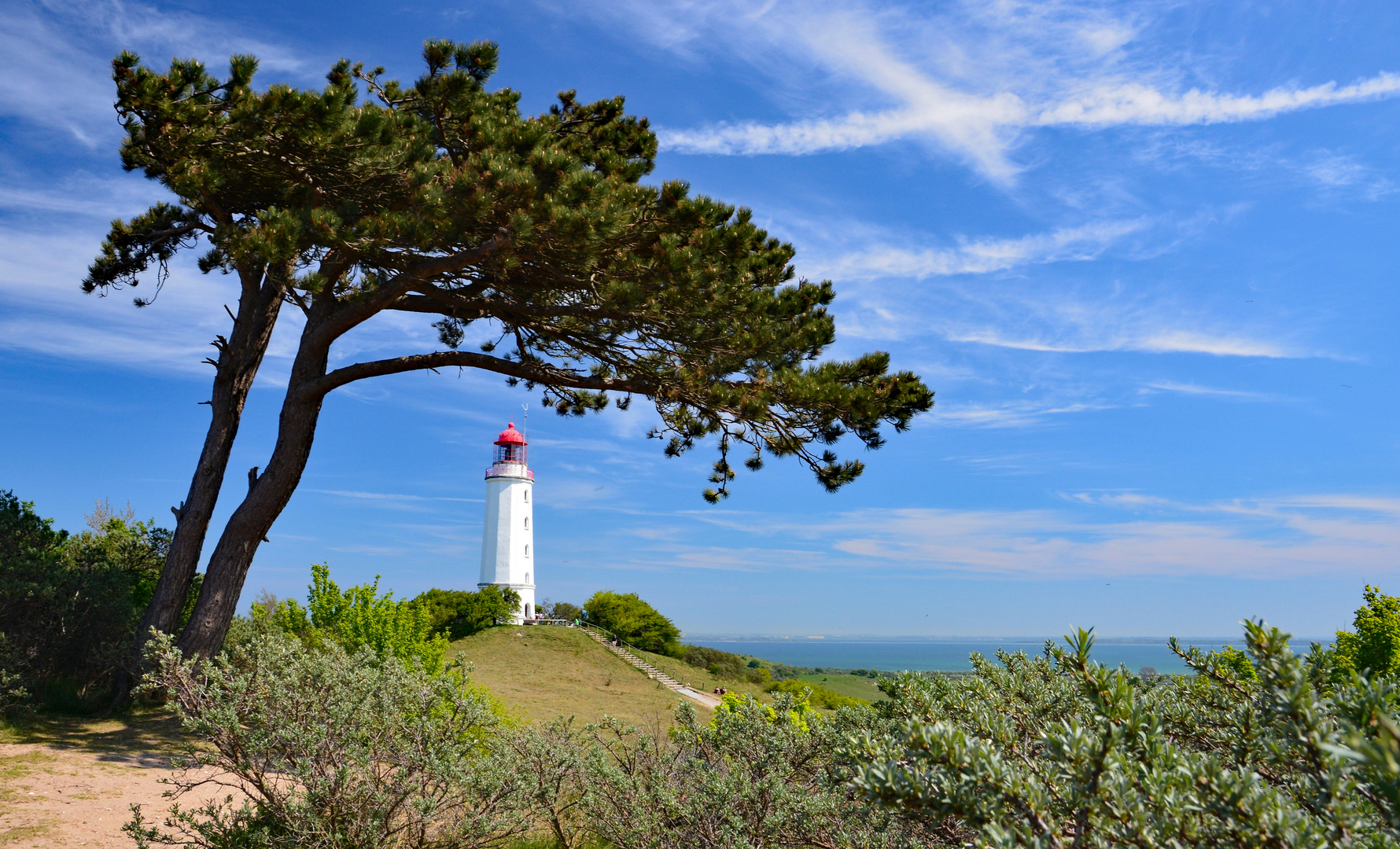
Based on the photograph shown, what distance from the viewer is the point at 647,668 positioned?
90.0ft

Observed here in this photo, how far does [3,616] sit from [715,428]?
Result: 10.7m

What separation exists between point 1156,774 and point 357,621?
12.6m

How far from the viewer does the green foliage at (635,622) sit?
3350 cm

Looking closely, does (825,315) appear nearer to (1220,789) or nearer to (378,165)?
(378,165)

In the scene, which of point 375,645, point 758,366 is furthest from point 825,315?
point 375,645

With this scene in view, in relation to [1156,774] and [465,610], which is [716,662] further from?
[1156,774]

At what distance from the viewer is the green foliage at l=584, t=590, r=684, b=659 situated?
3350 centimetres

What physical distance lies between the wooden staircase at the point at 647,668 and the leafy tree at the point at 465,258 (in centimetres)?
1515

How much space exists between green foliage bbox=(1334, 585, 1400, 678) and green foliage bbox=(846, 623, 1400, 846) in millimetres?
13784

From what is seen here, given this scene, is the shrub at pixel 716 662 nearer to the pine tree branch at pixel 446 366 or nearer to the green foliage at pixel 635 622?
the green foliage at pixel 635 622

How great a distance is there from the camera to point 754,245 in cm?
1085

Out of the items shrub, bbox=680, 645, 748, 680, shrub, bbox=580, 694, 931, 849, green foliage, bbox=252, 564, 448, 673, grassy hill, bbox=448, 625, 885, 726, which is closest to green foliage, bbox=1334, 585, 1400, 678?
grassy hill, bbox=448, 625, 885, 726

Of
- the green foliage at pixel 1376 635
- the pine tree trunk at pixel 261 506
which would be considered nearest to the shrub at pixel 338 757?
the pine tree trunk at pixel 261 506

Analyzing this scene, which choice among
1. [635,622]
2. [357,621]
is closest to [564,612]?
[635,622]
